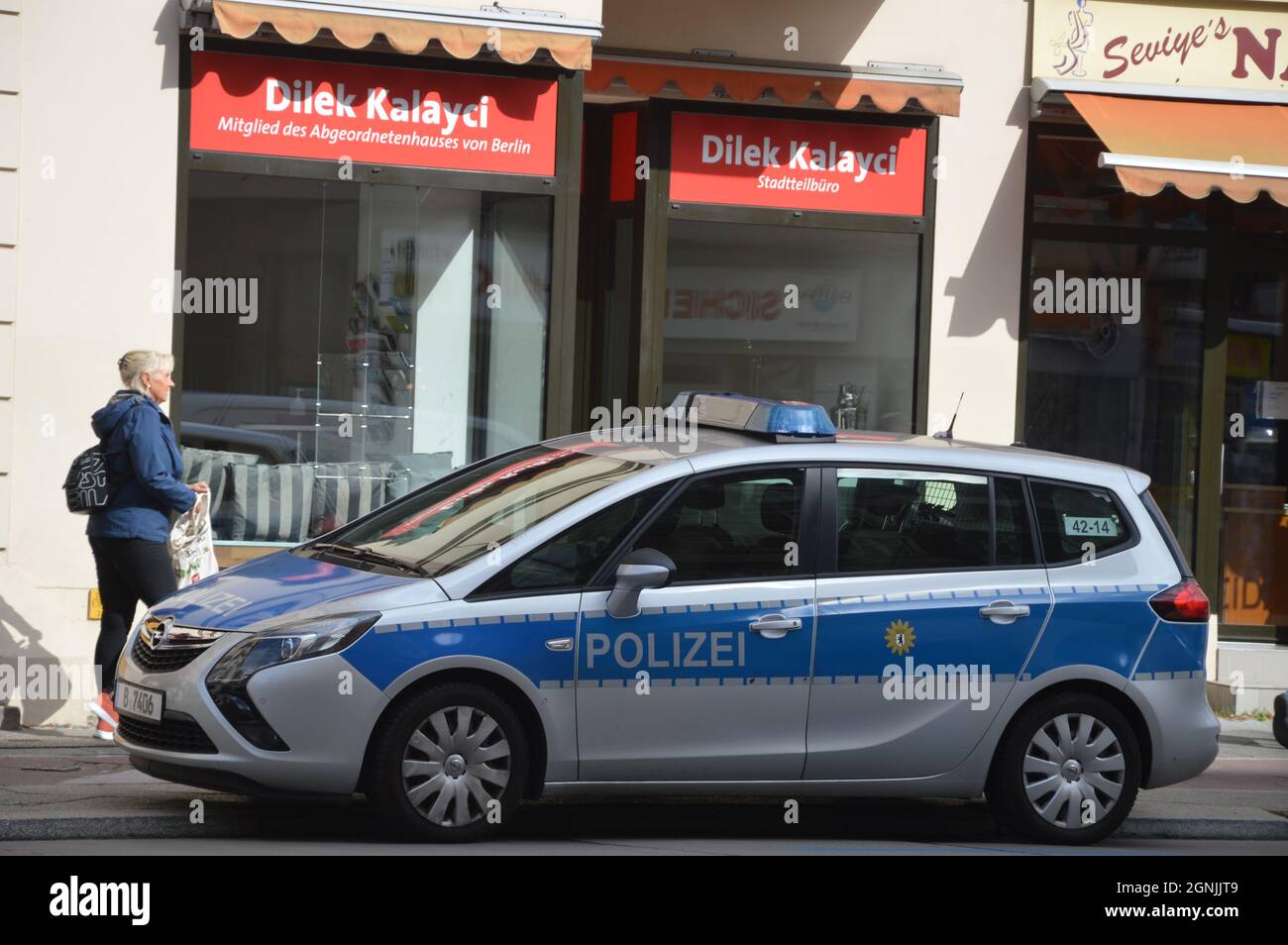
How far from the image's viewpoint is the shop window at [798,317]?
11820 mm

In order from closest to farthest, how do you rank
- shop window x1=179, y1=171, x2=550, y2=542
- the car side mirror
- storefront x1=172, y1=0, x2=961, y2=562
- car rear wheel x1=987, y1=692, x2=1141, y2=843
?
the car side mirror < car rear wheel x1=987, y1=692, x2=1141, y2=843 < storefront x1=172, y1=0, x2=961, y2=562 < shop window x1=179, y1=171, x2=550, y2=542

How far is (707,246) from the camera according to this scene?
11766 mm

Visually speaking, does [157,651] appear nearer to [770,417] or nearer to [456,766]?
[456,766]

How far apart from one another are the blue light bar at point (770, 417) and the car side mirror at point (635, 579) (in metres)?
0.98

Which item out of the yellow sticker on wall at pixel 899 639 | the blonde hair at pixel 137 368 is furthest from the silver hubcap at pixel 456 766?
the blonde hair at pixel 137 368

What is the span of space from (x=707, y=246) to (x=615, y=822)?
5388 mm

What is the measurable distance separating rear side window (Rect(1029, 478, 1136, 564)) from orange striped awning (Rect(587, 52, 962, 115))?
14.0 ft

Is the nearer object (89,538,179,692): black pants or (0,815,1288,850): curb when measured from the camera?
(0,815,1288,850): curb

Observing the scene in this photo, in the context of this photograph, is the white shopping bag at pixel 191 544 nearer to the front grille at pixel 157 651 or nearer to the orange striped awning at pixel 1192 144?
the front grille at pixel 157 651

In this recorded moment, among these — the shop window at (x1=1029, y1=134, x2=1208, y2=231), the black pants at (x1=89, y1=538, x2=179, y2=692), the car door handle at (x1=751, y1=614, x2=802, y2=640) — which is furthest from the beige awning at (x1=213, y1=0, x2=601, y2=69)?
the car door handle at (x1=751, y1=614, x2=802, y2=640)

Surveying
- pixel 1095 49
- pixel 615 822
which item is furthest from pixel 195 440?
pixel 1095 49

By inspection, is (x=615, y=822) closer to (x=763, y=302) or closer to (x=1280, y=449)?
(x=763, y=302)

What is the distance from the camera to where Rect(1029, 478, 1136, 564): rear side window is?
7.36m

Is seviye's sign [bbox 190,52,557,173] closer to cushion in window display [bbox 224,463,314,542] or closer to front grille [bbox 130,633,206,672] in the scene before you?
cushion in window display [bbox 224,463,314,542]
